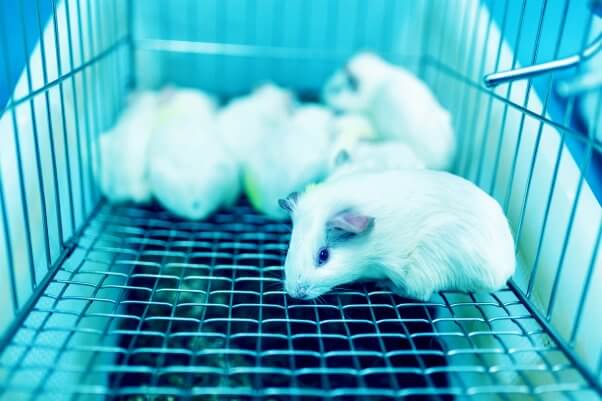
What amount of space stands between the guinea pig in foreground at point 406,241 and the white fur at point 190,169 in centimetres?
42

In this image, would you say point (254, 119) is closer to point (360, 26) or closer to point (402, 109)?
point (402, 109)

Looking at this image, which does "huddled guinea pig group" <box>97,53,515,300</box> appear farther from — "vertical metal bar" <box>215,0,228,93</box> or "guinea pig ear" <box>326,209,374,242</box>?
"vertical metal bar" <box>215,0,228,93</box>

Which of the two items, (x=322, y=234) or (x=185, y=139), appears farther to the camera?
(x=185, y=139)

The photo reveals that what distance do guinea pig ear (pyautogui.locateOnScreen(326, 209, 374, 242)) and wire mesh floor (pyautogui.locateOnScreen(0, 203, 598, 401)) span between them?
0.38 feet

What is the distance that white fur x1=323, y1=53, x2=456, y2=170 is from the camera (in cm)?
162

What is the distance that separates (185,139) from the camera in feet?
5.03

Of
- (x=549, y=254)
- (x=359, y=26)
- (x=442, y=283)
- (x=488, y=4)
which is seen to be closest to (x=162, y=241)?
(x=442, y=283)

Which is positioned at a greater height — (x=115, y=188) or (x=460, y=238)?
(x=460, y=238)

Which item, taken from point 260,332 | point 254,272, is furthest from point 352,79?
point 260,332

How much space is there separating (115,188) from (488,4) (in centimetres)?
123

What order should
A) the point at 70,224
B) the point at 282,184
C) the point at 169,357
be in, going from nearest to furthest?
the point at 169,357 < the point at 70,224 < the point at 282,184

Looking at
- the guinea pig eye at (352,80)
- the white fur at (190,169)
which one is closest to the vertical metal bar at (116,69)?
the white fur at (190,169)

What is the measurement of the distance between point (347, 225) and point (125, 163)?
2.52 ft

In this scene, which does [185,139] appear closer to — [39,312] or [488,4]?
[39,312]
